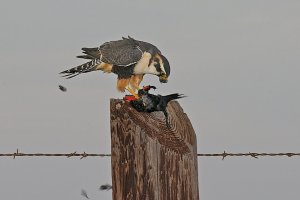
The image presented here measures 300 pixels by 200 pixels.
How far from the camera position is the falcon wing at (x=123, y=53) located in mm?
5141

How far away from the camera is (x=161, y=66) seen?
5137mm

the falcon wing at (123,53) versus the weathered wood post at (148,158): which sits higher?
the falcon wing at (123,53)

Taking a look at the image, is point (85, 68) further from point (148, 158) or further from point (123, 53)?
point (148, 158)

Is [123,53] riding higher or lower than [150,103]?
higher

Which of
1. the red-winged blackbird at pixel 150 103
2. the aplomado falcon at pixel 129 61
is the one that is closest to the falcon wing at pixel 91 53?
the aplomado falcon at pixel 129 61

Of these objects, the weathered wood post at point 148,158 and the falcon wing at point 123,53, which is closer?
the weathered wood post at point 148,158

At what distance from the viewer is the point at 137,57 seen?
5.20 meters

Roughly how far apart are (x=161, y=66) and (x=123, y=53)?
0.38 meters

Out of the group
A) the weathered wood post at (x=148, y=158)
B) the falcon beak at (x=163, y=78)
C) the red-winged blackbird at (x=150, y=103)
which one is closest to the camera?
the weathered wood post at (x=148, y=158)

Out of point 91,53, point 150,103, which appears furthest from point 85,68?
point 150,103

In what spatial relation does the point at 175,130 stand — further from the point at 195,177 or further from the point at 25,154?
the point at 25,154

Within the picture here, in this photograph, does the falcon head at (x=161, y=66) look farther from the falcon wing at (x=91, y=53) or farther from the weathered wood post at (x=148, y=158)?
the weathered wood post at (x=148, y=158)

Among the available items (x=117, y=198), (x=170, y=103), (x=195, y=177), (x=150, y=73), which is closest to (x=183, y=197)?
(x=195, y=177)

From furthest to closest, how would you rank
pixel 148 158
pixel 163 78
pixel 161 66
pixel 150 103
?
pixel 161 66 < pixel 163 78 < pixel 150 103 < pixel 148 158
